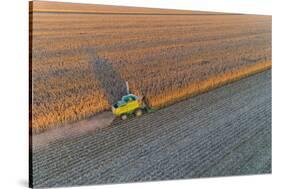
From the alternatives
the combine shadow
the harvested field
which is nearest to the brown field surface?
the combine shadow

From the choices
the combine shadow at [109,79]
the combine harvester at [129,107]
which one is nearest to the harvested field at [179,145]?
the combine harvester at [129,107]

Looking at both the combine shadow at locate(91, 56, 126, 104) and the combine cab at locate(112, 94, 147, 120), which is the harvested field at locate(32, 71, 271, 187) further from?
the combine shadow at locate(91, 56, 126, 104)

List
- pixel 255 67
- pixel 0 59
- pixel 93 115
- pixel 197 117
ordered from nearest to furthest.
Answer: pixel 0 59 < pixel 93 115 < pixel 197 117 < pixel 255 67

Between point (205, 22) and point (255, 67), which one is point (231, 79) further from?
point (205, 22)

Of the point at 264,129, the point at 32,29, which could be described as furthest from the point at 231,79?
the point at 32,29

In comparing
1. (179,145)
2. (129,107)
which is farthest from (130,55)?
(179,145)

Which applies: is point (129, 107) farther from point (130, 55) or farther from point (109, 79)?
point (130, 55)

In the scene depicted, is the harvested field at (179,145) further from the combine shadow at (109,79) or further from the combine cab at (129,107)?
the combine shadow at (109,79)
